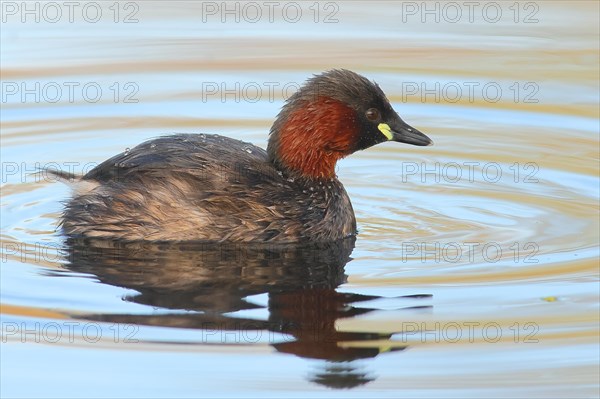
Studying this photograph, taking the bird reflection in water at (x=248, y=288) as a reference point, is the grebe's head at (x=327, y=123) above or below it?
above

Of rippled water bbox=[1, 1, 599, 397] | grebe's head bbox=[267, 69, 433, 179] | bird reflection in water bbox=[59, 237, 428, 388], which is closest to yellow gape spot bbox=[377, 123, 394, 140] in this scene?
grebe's head bbox=[267, 69, 433, 179]

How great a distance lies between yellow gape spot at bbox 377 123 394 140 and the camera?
9172 mm

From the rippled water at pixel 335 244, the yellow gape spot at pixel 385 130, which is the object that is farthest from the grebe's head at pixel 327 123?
the rippled water at pixel 335 244

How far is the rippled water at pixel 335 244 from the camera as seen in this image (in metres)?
6.59

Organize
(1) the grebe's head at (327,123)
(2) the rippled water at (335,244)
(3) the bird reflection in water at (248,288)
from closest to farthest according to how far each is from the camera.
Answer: (2) the rippled water at (335,244) → (3) the bird reflection in water at (248,288) → (1) the grebe's head at (327,123)

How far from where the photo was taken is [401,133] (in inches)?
363

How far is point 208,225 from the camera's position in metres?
8.58

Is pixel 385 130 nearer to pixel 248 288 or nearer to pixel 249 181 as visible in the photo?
pixel 249 181

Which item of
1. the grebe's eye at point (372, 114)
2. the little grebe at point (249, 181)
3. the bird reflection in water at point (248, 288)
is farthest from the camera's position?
the grebe's eye at point (372, 114)

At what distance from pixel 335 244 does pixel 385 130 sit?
3.01 ft

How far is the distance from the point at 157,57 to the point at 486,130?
3.44 meters

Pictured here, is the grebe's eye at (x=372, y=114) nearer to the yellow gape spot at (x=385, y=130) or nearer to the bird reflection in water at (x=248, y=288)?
the yellow gape spot at (x=385, y=130)

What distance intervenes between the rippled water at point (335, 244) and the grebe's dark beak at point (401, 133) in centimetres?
50

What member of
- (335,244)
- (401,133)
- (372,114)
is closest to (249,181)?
(335,244)
